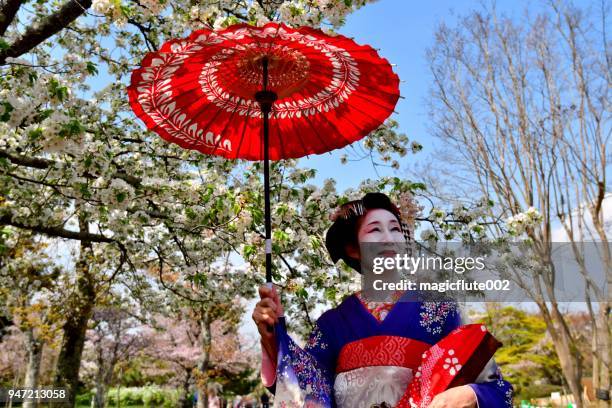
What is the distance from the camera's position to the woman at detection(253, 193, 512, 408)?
7.39ft

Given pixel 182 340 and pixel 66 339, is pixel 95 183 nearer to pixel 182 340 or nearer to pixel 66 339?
pixel 66 339

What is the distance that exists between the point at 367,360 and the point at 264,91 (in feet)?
4.78

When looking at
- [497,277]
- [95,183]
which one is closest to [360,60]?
[95,183]

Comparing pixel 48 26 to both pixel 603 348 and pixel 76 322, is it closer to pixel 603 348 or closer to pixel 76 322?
pixel 76 322

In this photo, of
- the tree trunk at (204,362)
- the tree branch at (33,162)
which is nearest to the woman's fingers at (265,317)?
the tree branch at (33,162)

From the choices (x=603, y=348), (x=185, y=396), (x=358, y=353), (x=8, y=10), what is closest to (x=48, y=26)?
(x=8, y=10)

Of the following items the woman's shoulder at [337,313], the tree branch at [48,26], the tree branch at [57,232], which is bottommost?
the woman's shoulder at [337,313]

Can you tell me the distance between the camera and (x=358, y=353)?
2.40 metres

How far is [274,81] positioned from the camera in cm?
283

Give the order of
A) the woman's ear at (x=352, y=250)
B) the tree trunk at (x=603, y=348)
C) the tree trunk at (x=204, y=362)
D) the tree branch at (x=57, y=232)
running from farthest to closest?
1. the tree trunk at (x=204, y=362)
2. the tree trunk at (x=603, y=348)
3. the tree branch at (x=57, y=232)
4. the woman's ear at (x=352, y=250)

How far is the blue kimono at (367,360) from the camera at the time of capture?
7.41ft

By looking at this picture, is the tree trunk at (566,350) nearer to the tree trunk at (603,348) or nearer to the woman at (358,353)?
the tree trunk at (603,348)

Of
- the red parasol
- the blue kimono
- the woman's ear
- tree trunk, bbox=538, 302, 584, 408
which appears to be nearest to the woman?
the blue kimono

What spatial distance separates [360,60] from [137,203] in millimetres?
4108
